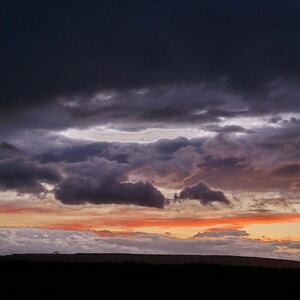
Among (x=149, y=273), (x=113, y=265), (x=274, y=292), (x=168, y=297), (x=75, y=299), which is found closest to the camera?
(x=75, y=299)

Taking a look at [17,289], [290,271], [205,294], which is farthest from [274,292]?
[290,271]

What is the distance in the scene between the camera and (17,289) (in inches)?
1893

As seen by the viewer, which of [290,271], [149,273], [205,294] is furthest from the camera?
[290,271]

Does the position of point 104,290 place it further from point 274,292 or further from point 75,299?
point 274,292

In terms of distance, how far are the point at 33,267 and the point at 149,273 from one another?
80.4ft

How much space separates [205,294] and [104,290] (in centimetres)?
961

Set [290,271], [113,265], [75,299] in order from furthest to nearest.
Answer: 1. [113,265]
2. [290,271]
3. [75,299]

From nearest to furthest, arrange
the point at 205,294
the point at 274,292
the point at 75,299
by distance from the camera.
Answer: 1. the point at 75,299
2. the point at 205,294
3. the point at 274,292

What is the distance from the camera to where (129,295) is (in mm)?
44625

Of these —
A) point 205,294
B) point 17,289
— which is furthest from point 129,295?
point 17,289

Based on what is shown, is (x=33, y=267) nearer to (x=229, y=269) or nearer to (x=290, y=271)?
(x=229, y=269)

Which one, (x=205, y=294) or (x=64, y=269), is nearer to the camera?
(x=205, y=294)

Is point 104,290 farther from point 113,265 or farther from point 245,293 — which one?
point 113,265

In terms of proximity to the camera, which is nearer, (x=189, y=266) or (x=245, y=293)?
(x=245, y=293)
